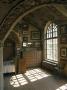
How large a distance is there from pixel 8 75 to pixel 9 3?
5201 mm

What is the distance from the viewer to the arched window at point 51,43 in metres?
9.95

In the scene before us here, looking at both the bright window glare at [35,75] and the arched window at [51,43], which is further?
the arched window at [51,43]

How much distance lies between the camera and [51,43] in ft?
35.0

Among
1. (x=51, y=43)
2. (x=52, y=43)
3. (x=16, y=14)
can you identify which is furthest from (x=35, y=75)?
(x=16, y=14)

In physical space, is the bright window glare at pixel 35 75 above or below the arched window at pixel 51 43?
below

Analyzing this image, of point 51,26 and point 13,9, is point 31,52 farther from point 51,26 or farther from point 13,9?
point 13,9

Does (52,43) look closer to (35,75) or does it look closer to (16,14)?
(35,75)

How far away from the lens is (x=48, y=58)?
1123 cm

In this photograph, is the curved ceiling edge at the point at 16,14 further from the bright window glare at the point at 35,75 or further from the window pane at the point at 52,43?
the window pane at the point at 52,43

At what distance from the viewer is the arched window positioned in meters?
9.95

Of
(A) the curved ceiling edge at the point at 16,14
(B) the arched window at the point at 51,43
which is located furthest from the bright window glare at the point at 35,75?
(A) the curved ceiling edge at the point at 16,14

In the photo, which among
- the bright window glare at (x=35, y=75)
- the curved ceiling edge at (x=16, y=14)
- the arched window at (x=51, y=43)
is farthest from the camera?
the arched window at (x=51, y=43)

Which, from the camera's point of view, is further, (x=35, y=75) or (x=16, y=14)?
(x=35, y=75)

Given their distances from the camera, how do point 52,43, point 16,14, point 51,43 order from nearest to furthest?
point 16,14, point 52,43, point 51,43
